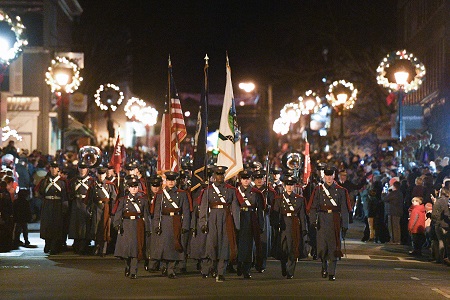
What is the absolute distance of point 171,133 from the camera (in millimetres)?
21172

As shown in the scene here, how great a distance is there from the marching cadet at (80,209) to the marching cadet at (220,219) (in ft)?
18.0

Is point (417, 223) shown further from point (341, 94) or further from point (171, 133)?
point (341, 94)

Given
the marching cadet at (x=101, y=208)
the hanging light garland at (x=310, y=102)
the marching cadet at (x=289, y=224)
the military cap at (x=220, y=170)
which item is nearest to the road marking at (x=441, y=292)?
the marching cadet at (x=289, y=224)

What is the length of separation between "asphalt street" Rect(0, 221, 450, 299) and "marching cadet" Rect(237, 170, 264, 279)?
0.34 metres

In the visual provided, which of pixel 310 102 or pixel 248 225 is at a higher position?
pixel 310 102

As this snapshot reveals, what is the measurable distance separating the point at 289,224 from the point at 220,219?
1.43m

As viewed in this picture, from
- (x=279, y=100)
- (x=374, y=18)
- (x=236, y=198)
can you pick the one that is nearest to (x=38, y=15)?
(x=374, y=18)

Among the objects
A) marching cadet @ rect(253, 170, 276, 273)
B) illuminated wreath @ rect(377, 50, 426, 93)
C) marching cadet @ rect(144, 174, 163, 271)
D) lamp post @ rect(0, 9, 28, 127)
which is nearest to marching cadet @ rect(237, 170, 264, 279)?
marching cadet @ rect(253, 170, 276, 273)

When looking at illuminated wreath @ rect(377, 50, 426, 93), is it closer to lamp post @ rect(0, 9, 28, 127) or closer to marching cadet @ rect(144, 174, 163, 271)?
lamp post @ rect(0, 9, 28, 127)

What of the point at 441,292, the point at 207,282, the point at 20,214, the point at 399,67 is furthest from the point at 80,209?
the point at 399,67

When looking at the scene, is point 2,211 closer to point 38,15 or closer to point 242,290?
point 242,290

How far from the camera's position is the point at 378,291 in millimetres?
16422

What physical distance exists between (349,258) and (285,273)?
4829 mm

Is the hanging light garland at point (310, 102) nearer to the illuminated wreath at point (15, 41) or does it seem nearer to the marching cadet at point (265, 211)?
the illuminated wreath at point (15, 41)
